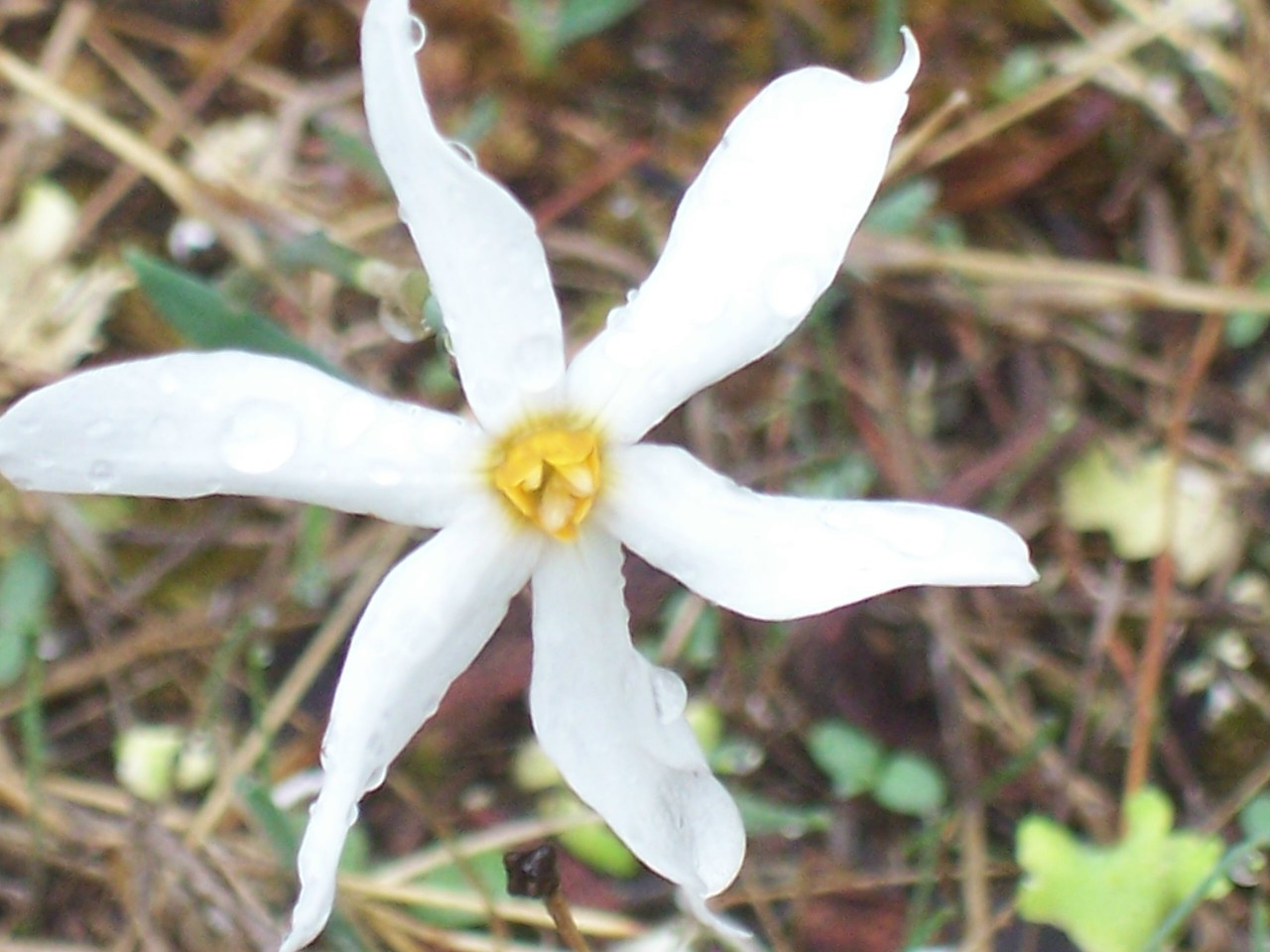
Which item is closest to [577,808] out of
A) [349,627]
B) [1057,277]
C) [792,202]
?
[349,627]

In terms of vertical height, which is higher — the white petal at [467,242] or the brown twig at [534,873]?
the white petal at [467,242]

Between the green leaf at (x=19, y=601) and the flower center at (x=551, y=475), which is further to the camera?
the green leaf at (x=19, y=601)

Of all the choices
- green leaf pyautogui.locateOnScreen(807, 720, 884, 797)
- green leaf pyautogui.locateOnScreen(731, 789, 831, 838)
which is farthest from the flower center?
green leaf pyautogui.locateOnScreen(807, 720, 884, 797)

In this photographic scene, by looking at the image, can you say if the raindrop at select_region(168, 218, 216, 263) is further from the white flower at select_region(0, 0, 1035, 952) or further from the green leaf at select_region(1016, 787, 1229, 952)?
the green leaf at select_region(1016, 787, 1229, 952)

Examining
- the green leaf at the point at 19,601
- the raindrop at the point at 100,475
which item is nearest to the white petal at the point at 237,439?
the raindrop at the point at 100,475

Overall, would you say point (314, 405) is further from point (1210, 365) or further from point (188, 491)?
point (1210, 365)

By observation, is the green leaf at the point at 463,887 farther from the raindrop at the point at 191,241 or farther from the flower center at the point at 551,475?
the raindrop at the point at 191,241

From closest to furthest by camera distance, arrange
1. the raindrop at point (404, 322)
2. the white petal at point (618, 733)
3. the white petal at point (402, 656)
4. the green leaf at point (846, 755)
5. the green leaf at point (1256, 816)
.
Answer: the white petal at point (402, 656) → the white petal at point (618, 733) → the raindrop at point (404, 322) → the green leaf at point (1256, 816) → the green leaf at point (846, 755)
